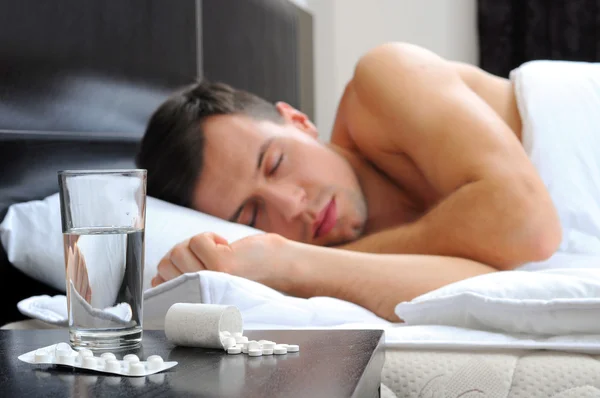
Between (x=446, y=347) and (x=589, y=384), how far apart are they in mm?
154

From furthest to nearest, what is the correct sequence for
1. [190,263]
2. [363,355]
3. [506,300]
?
[190,263] < [506,300] < [363,355]

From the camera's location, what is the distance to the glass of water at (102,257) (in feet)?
2.31

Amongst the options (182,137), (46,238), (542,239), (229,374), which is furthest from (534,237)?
(229,374)

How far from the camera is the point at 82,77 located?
5.27 feet

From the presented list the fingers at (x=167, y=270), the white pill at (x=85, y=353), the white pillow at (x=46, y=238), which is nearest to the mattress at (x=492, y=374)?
the white pill at (x=85, y=353)

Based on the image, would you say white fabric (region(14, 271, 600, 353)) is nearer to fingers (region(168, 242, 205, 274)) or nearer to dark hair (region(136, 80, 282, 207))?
fingers (region(168, 242, 205, 274))

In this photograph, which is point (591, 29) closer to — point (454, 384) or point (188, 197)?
point (188, 197)

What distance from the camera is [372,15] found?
3.69 metres

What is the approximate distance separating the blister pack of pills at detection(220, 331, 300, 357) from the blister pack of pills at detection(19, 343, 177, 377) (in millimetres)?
66

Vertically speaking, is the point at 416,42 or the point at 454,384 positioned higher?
the point at 416,42

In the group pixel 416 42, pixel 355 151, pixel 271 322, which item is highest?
pixel 416 42

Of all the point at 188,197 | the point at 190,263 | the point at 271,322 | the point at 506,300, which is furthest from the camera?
the point at 188,197

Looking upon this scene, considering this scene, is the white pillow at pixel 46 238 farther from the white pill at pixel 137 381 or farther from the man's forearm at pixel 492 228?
the white pill at pixel 137 381

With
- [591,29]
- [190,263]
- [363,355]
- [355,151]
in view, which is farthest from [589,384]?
[591,29]
